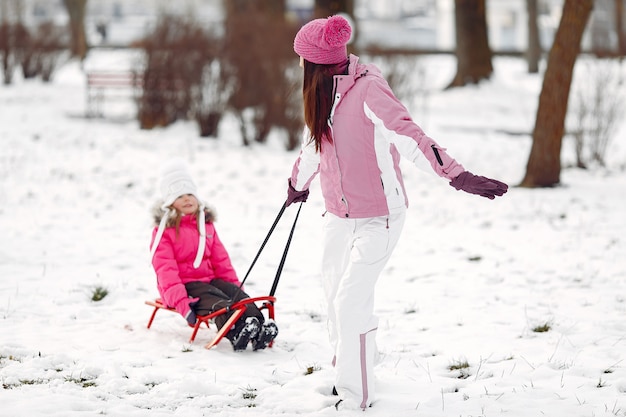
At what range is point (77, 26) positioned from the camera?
30.2 m

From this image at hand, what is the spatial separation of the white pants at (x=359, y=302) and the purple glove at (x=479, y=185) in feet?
1.47

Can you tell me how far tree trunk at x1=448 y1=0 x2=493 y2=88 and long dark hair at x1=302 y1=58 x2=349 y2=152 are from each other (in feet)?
59.2

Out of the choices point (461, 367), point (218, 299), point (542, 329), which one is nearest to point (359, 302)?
point (461, 367)

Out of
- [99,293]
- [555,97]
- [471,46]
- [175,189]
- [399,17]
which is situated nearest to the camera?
[175,189]

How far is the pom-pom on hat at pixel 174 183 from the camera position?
5.24 m

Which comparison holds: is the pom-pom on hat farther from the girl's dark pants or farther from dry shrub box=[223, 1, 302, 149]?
dry shrub box=[223, 1, 302, 149]

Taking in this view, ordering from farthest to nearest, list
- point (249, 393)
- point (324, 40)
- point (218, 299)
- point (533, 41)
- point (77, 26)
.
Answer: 1. point (77, 26)
2. point (533, 41)
3. point (218, 299)
4. point (249, 393)
5. point (324, 40)

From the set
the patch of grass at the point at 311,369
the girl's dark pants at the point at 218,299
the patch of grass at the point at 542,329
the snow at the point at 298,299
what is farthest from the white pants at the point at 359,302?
the patch of grass at the point at 542,329

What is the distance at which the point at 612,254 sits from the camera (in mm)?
7223

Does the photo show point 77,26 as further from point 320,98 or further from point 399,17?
point 399,17

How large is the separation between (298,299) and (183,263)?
42.8 inches

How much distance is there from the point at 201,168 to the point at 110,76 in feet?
21.8

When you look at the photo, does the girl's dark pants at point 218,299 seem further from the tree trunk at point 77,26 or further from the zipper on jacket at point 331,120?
the tree trunk at point 77,26

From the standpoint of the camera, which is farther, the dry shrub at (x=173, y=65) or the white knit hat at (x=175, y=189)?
the dry shrub at (x=173, y=65)
